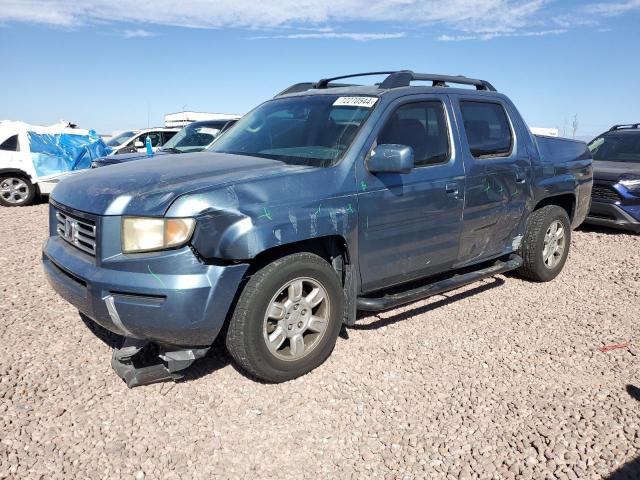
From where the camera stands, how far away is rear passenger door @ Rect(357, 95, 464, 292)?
3574mm

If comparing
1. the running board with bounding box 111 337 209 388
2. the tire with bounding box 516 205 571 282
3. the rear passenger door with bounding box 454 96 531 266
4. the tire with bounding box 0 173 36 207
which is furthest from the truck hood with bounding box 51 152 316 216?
the tire with bounding box 0 173 36 207

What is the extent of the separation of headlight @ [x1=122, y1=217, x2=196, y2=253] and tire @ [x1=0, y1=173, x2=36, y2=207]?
9.50 metres

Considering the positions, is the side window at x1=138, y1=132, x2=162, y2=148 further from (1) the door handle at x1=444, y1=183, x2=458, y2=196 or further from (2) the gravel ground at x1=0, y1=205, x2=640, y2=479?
(1) the door handle at x1=444, y1=183, x2=458, y2=196

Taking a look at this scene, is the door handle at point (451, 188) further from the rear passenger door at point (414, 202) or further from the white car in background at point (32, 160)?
the white car in background at point (32, 160)

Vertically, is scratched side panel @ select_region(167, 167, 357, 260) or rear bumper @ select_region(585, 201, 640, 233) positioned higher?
scratched side panel @ select_region(167, 167, 357, 260)

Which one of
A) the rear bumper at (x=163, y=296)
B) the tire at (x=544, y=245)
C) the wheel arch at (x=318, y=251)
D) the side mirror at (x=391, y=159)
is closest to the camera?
the rear bumper at (x=163, y=296)

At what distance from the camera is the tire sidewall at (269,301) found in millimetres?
3053

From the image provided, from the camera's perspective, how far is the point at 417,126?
400 cm

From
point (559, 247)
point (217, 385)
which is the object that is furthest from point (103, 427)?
point (559, 247)

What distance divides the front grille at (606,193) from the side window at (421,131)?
16.1ft

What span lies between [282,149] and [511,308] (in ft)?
8.53

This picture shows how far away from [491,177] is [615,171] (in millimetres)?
4635

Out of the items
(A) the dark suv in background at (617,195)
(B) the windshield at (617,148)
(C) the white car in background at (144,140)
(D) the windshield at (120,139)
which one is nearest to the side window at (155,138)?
(C) the white car in background at (144,140)

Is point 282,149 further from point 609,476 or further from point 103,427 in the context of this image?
point 609,476
